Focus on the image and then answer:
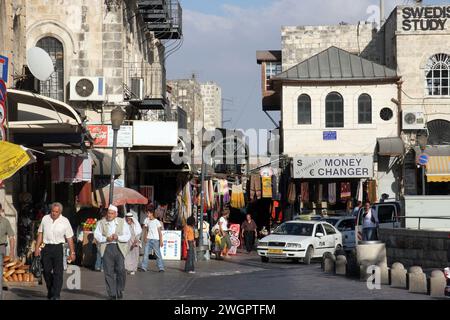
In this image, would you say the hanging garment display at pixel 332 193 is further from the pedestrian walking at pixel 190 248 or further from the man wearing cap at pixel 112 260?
the man wearing cap at pixel 112 260

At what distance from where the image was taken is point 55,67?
29531mm

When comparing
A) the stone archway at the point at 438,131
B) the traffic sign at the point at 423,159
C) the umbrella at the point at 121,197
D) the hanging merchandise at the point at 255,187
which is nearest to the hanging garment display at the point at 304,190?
the hanging merchandise at the point at 255,187

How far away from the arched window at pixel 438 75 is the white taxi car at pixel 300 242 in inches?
595

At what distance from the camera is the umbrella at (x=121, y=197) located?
2622cm

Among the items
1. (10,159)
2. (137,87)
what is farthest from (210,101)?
(10,159)

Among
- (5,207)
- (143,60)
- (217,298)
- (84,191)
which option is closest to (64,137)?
(5,207)

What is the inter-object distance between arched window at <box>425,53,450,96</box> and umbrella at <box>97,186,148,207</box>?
21.3 meters

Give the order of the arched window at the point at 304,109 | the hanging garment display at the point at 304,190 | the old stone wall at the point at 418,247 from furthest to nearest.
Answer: the arched window at the point at 304,109
the hanging garment display at the point at 304,190
the old stone wall at the point at 418,247

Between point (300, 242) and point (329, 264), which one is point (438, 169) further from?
point (329, 264)

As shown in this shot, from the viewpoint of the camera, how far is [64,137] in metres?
22.3

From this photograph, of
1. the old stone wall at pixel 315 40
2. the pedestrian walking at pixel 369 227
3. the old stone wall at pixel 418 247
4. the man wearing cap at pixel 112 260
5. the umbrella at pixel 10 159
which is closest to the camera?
the umbrella at pixel 10 159

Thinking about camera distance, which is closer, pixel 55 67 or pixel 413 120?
pixel 55 67

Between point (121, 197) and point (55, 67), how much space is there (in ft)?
19.2

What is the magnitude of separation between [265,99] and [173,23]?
546 inches
